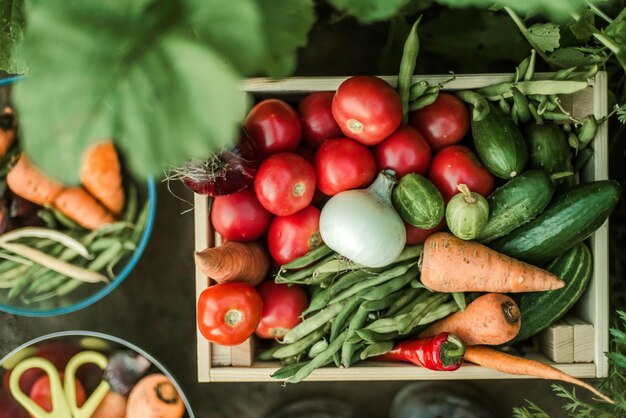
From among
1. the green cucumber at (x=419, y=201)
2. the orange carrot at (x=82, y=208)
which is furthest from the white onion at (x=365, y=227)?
the orange carrot at (x=82, y=208)

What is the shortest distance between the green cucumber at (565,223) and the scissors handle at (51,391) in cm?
65

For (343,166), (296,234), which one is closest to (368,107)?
(343,166)

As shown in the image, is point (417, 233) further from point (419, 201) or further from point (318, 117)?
point (318, 117)

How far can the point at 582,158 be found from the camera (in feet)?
2.47

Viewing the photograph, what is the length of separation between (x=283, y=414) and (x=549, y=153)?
1.77ft

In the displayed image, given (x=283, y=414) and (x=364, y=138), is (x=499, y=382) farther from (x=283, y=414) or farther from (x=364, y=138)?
(x=364, y=138)

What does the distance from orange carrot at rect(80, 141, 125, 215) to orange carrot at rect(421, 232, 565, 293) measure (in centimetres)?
42

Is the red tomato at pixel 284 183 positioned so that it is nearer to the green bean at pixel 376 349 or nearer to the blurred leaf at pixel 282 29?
the green bean at pixel 376 349

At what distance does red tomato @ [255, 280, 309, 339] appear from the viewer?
76 centimetres

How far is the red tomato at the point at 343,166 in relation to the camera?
708 millimetres

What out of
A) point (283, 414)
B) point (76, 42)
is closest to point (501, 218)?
point (283, 414)

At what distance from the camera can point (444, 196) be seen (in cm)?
73

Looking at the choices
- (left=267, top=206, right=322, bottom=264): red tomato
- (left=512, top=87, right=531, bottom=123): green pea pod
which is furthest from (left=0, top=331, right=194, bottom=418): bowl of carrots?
(left=512, top=87, right=531, bottom=123): green pea pod

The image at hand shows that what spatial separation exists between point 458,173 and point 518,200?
0.25ft
